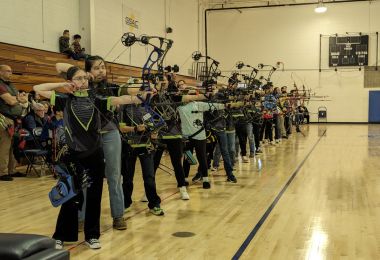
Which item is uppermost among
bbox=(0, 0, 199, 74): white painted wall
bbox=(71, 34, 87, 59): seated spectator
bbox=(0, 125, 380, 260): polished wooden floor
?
bbox=(0, 0, 199, 74): white painted wall

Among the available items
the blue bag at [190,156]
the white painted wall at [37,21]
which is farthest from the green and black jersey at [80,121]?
the white painted wall at [37,21]

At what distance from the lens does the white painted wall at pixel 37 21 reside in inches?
405

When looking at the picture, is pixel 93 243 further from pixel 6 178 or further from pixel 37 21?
pixel 37 21

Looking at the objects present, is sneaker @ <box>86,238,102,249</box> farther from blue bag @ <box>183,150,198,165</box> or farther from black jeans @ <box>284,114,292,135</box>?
black jeans @ <box>284,114,292,135</box>

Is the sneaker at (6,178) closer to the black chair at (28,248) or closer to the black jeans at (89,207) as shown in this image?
the black jeans at (89,207)

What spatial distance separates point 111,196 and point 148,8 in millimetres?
13560

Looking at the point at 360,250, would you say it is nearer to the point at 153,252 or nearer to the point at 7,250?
the point at 153,252

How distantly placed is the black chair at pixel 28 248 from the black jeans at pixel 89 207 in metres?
2.24

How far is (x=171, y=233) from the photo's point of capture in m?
4.56

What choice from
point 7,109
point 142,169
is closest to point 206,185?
point 142,169

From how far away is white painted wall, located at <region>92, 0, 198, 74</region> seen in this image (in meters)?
13.7

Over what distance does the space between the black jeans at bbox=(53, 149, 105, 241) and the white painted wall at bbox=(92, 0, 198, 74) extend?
31.4 feet

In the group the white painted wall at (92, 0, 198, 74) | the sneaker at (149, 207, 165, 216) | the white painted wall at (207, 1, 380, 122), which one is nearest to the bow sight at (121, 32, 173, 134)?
the sneaker at (149, 207, 165, 216)

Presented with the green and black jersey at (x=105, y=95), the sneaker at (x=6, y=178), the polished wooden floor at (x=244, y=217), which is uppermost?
the green and black jersey at (x=105, y=95)
